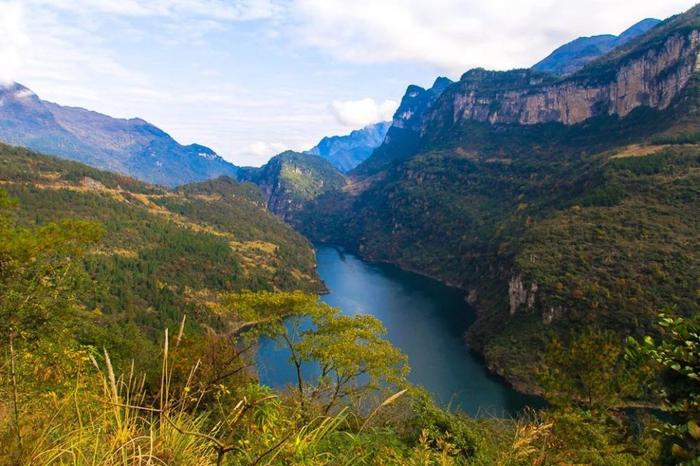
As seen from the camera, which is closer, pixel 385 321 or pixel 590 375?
pixel 590 375

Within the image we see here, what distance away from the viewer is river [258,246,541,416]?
65.1m

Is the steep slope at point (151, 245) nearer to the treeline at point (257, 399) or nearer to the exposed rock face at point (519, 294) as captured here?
the treeline at point (257, 399)

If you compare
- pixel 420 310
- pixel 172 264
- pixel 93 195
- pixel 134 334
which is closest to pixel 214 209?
pixel 93 195

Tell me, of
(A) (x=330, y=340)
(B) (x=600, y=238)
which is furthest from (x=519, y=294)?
(A) (x=330, y=340)

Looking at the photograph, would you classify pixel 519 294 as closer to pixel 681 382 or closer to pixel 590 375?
pixel 590 375

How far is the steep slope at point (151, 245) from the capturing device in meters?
91.3

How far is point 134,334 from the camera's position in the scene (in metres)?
50.6

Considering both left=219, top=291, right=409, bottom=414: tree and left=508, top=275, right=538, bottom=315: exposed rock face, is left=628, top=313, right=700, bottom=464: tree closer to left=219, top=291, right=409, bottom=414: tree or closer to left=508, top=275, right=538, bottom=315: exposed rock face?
left=219, top=291, right=409, bottom=414: tree

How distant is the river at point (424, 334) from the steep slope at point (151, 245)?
16.0 meters

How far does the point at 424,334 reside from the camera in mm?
93125

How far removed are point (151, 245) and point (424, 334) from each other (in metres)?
74.2

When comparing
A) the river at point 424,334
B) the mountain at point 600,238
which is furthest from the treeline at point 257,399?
the mountain at point 600,238

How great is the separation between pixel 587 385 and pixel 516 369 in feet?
199

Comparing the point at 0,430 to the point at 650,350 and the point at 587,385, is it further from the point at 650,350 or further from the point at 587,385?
the point at 587,385
